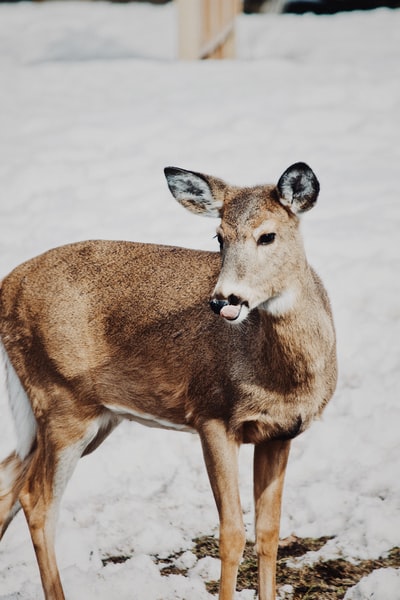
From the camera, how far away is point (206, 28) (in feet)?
36.8

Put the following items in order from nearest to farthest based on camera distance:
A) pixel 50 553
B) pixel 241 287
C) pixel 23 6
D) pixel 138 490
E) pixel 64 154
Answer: pixel 241 287
pixel 50 553
pixel 138 490
pixel 64 154
pixel 23 6

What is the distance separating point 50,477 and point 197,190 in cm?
170

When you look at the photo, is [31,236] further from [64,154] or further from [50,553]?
[50,553]

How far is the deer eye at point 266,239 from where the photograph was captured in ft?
12.7

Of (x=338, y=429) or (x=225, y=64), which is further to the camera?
(x=225, y=64)

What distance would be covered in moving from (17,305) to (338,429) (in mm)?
2285

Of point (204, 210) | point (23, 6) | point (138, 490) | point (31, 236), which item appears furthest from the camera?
point (23, 6)

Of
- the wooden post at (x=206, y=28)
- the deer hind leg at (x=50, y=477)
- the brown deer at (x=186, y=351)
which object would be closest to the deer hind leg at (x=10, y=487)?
the brown deer at (x=186, y=351)

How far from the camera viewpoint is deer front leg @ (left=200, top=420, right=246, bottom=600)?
13.5 ft

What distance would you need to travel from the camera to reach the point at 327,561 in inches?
182

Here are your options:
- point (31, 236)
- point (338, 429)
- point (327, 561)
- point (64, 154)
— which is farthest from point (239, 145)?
point (327, 561)

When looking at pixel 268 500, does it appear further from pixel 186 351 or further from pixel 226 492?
pixel 186 351

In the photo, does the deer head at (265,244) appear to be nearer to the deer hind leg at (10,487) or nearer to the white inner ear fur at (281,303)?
the white inner ear fur at (281,303)

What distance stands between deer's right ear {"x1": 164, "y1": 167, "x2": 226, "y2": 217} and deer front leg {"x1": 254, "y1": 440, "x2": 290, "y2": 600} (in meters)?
1.21
